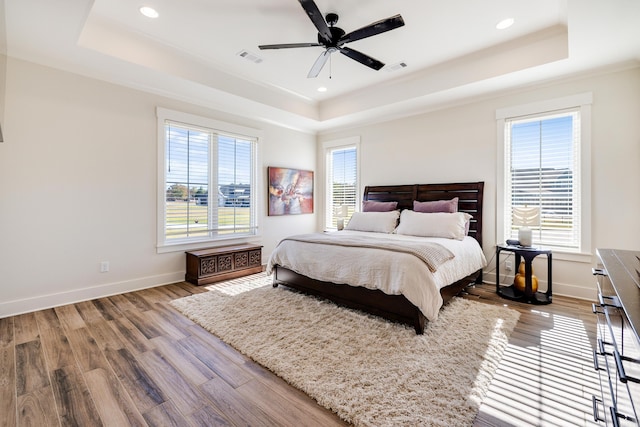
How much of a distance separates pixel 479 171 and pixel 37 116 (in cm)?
555

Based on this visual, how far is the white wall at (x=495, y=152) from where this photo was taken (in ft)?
10.6

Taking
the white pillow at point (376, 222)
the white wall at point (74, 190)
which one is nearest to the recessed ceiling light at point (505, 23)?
the white pillow at point (376, 222)

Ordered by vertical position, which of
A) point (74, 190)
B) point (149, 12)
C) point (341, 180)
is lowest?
point (74, 190)

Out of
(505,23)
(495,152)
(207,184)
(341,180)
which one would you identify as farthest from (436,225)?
(207,184)

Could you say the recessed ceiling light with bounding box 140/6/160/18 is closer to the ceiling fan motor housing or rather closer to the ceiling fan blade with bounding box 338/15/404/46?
the ceiling fan motor housing

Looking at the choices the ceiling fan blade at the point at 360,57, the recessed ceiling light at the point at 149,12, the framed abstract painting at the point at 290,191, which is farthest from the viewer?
the framed abstract painting at the point at 290,191

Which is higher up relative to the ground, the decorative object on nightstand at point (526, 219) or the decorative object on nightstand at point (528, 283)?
the decorative object on nightstand at point (526, 219)

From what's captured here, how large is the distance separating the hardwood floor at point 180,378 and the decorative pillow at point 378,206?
2.45m

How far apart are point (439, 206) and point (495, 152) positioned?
3.49 ft

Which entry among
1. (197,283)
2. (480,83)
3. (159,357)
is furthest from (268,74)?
(159,357)

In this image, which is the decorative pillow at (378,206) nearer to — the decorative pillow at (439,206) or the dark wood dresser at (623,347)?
the decorative pillow at (439,206)

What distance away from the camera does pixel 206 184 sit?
4.62 m

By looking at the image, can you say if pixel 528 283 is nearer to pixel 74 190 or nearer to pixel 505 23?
pixel 505 23

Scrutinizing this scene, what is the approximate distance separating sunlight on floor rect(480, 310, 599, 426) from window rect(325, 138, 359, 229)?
11.8 feet
